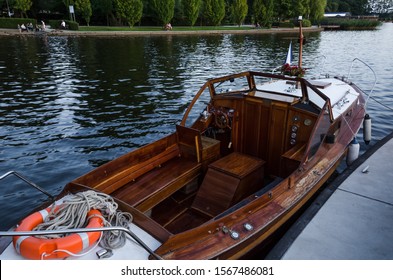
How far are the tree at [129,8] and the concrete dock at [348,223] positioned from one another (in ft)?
165

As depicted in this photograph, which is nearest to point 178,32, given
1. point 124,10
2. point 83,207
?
point 124,10

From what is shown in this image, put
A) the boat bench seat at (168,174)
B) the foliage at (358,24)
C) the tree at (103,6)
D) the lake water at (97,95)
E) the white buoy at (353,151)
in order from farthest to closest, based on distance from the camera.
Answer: the foliage at (358,24) → the tree at (103,6) → the lake water at (97,95) → the white buoy at (353,151) → the boat bench seat at (168,174)

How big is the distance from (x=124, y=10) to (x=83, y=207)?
172 ft

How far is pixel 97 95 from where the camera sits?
17.4m

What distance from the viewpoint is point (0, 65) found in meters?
24.5

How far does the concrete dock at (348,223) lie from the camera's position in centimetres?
526

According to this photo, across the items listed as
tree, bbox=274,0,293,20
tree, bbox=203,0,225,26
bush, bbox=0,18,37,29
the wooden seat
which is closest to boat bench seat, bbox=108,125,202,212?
the wooden seat

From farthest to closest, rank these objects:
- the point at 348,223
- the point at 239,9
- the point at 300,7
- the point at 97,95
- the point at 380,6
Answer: the point at 380,6
the point at 300,7
the point at 239,9
the point at 97,95
the point at 348,223

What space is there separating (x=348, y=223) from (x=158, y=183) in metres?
3.64

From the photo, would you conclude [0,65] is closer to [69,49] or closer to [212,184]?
[69,49]

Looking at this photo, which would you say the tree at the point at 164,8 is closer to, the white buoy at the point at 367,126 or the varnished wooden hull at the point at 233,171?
the white buoy at the point at 367,126

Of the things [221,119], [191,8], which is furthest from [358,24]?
[221,119]

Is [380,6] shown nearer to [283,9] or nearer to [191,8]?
[283,9]

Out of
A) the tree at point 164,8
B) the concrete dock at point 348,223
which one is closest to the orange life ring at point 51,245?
the concrete dock at point 348,223
